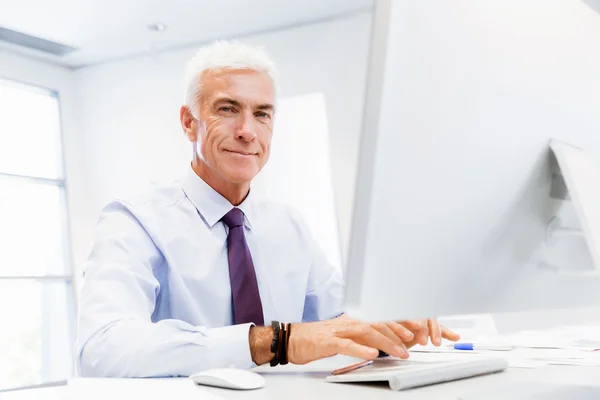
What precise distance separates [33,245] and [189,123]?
4672mm

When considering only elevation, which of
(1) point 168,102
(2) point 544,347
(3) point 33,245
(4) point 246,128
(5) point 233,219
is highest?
(1) point 168,102

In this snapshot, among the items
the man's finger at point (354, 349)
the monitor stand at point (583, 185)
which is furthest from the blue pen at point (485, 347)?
the monitor stand at point (583, 185)

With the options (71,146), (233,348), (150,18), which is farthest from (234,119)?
(71,146)

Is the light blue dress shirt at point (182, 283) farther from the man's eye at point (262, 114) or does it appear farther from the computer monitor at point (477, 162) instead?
the computer monitor at point (477, 162)

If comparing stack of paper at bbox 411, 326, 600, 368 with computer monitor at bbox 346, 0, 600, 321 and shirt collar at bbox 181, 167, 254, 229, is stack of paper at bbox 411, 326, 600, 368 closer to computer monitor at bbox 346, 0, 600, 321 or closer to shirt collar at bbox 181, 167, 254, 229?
computer monitor at bbox 346, 0, 600, 321

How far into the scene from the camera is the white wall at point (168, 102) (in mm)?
4719

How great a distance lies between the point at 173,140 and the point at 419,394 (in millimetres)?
5122

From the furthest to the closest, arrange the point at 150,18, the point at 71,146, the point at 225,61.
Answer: the point at 71,146 → the point at 150,18 → the point at 225,61

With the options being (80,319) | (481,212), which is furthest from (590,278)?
(80,319)

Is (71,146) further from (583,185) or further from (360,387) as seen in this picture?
(583,185)

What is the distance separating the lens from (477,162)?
2.02ft

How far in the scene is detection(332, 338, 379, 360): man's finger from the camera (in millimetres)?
859

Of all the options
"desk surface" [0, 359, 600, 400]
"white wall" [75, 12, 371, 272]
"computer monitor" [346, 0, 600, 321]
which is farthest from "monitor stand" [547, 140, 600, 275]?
"white wall" [75, 12, 371, 272]

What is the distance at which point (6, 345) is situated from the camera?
5535 millimetres
